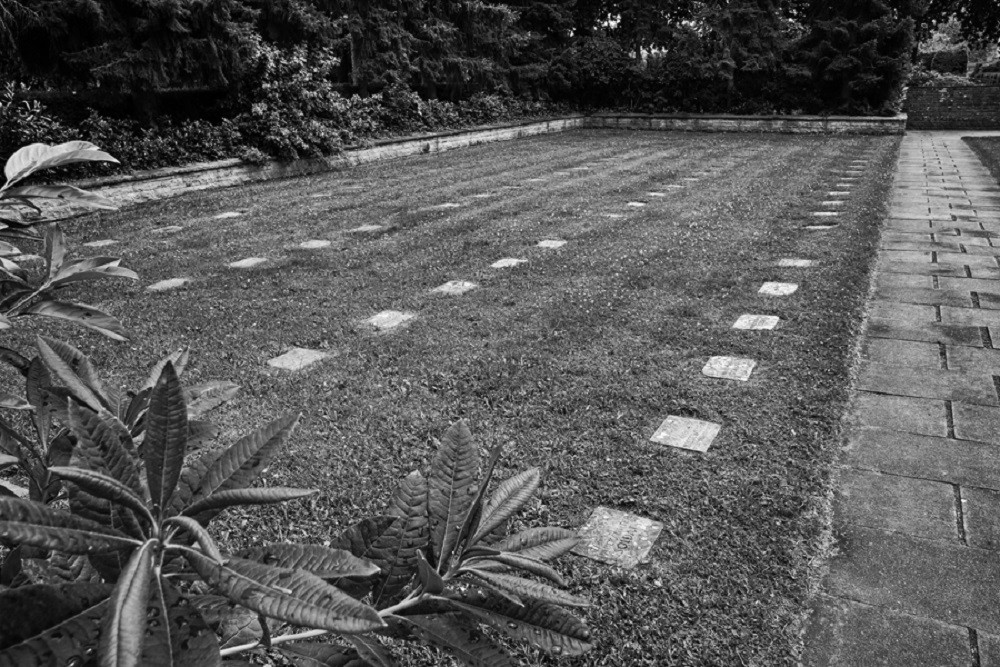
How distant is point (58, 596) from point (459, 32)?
18.8 m

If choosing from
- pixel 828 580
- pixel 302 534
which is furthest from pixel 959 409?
pixel 302 534

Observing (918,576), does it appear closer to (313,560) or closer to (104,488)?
(313,560)

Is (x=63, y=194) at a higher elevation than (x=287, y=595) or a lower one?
higher

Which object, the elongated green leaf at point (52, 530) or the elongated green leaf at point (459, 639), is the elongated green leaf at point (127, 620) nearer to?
the elongated green leaf at point (52, 530)

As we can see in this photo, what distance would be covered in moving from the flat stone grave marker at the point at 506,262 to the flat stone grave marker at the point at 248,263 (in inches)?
81.5

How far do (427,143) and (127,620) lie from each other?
1546cm

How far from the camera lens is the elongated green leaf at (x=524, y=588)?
0.79m

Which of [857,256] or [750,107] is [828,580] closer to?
[857,256]

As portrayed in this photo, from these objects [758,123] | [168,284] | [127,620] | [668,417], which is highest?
[127,620]

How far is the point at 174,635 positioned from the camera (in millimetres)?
611

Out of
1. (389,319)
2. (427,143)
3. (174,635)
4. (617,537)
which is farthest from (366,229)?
(427,143)

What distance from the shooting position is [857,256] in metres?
6.26

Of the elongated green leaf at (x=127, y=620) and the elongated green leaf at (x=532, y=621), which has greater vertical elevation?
the elongated green leaf at (x=127, y=620)

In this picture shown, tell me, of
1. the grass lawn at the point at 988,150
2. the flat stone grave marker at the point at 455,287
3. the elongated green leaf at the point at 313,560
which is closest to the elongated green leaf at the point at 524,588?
the elongated green leaf at the point at 313,560
